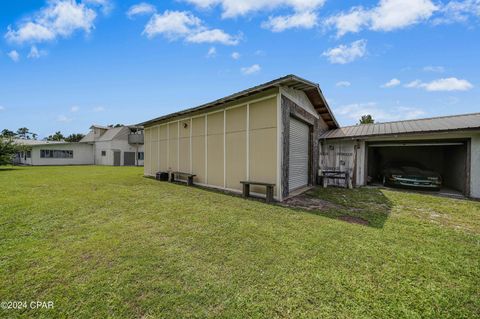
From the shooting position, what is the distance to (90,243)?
11.0 ft

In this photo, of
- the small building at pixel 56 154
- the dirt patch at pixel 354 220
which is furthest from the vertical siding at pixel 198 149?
the small building at pixel 56 154

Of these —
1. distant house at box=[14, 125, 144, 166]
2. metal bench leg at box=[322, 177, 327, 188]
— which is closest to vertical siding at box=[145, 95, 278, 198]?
metal bench leg at box=[322, 177, 327, 188]

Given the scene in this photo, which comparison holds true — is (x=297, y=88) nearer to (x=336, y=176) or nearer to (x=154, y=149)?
(x=336, y=176)

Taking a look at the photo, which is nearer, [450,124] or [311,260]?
[311,260]

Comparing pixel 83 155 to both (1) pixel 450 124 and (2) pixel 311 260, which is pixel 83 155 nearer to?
(2) pixel 311 260

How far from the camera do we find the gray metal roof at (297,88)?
246 inches

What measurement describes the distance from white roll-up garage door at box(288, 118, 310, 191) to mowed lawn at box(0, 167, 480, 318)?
2899 millimetres

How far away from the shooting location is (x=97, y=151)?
28062 millimetres

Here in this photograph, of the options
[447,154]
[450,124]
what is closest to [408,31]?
[450,124]

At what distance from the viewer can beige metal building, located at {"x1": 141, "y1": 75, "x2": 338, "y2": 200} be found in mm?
6695

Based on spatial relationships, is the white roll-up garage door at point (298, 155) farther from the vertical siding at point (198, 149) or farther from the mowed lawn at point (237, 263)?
the vertical siding at point (198, 149)

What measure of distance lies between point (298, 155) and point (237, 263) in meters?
6.39

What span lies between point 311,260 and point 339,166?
8599mm

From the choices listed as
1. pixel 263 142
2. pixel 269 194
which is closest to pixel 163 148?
pixel 263 142
